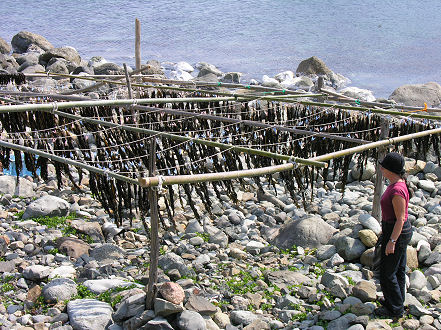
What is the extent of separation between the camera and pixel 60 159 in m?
4.45

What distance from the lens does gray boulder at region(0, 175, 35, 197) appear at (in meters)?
7.98

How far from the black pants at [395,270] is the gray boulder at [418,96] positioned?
13.9 metres

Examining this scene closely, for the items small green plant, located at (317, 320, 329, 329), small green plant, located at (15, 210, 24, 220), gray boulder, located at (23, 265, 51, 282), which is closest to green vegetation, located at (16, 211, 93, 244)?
small green plant, located at (15, 210, 24, 220)

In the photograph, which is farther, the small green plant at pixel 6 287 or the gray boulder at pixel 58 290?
the small green plant at pixel 6 287

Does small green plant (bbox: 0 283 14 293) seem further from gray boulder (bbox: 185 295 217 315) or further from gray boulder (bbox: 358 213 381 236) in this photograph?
gray boulder (bbox: 358 213 381 236)

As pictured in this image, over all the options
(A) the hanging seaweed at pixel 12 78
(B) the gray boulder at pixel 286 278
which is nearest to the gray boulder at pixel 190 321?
(B) the gray boulder at pixel 286 278

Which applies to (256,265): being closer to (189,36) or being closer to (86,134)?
(86,134)

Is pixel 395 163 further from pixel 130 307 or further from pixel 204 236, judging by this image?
pixel 204 236

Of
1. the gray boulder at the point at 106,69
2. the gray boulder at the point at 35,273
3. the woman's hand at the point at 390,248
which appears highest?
the gray boulder at the point at 106,69

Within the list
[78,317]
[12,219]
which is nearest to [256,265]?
[78,317]

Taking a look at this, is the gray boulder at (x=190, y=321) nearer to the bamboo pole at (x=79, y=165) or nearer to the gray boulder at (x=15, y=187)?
the bamboo pole at (x=79, y=165)

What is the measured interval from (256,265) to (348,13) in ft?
112

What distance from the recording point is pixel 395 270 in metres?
4.66

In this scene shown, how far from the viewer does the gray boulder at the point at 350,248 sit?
6406 millimetres
